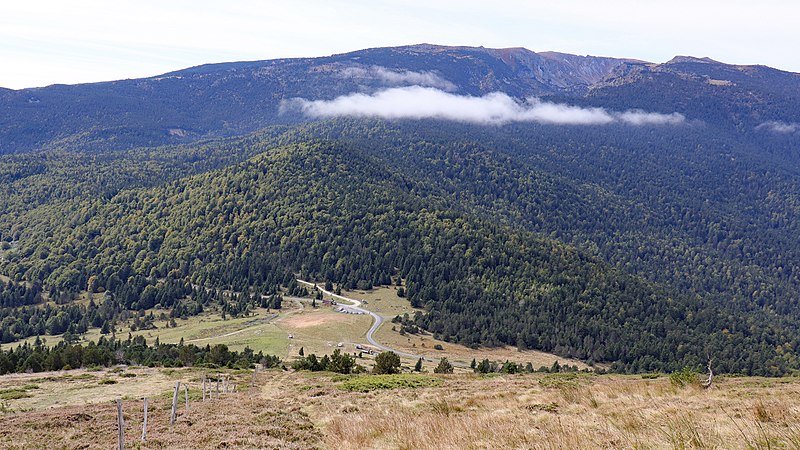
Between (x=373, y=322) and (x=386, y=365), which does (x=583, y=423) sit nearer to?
(x=386, y=365)

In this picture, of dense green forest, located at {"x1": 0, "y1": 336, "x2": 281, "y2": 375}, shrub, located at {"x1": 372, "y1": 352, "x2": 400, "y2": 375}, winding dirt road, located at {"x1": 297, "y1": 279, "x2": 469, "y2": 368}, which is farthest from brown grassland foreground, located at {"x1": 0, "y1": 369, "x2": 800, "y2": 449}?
winding dirt road, located at {"x1": 297, "y1": 279, "x2": 469, "y2": 368}

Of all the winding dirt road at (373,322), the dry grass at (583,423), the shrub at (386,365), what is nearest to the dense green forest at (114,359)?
the shrub at (386,365)

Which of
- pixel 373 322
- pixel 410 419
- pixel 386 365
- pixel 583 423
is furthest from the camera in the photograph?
pixel 373 322

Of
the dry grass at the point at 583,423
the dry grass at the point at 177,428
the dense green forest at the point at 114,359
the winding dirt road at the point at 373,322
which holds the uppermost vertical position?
the dry grass at the point at 583,423

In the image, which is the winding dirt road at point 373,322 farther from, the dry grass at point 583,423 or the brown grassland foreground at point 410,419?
the dry grass at point 583,423

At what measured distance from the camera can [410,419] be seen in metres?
19.2

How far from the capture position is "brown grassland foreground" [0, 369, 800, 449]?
1303 centimetres

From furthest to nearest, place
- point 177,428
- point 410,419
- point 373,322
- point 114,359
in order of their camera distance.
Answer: point 373,322 < point 114,359 < point 177,428 < point 410,419

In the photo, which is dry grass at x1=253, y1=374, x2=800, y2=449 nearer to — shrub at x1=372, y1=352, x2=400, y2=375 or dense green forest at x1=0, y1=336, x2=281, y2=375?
shrub at x1=372, y1=352, x2=400, y2=375

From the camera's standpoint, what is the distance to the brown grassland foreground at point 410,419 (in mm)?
13031

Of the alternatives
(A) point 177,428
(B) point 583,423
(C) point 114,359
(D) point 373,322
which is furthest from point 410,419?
(D) point 373,322

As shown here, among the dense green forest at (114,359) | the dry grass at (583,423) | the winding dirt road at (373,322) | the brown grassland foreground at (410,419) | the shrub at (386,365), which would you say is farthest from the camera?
the winding dirt road at (373,322)

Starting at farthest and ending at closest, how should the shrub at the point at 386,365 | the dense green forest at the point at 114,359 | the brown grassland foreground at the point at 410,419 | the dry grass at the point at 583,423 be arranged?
the shrub at the point at 386,365, the dense green forest at the point at 114,359, the brown grassland foreground at the point at 410,419, the dry grass at the point at 583,423

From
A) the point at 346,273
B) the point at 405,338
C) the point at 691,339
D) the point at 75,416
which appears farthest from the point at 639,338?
the point at 75,416
